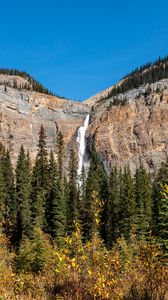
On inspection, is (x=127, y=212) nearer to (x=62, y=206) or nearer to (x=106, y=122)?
(x=62, y=206)

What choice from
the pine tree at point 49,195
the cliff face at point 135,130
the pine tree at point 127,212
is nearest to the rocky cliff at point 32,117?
the cliff face at point 135,130

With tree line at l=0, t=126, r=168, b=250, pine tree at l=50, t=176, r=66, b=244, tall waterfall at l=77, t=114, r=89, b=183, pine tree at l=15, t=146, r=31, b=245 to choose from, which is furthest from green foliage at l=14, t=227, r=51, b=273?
tall waterfall at l=77, t=114, r=89, b=183

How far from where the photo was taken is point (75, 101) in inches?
5202

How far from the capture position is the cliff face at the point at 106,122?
108m

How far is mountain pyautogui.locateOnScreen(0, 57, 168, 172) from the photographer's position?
10856cm

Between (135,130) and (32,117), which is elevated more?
(32,117)

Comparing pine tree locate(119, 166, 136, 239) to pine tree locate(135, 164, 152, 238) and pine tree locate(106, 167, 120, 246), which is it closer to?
pine tree locate(135, 164, 152, 238)

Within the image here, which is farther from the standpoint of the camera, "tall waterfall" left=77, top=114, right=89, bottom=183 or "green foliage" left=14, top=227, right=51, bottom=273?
"tall waterfall" left=77, top=114, right=89, bottom=183

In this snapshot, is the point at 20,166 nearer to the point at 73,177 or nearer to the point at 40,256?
the point at 73,177

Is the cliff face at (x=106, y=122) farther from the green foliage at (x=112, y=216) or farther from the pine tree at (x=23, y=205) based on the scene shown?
the green foliage at (x=112, y=216)

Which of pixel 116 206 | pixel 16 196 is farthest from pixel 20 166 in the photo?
pixel 116 206

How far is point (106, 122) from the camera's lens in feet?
382

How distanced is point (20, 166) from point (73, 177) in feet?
34.3

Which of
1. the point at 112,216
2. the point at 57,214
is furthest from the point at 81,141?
the point at 57,214
